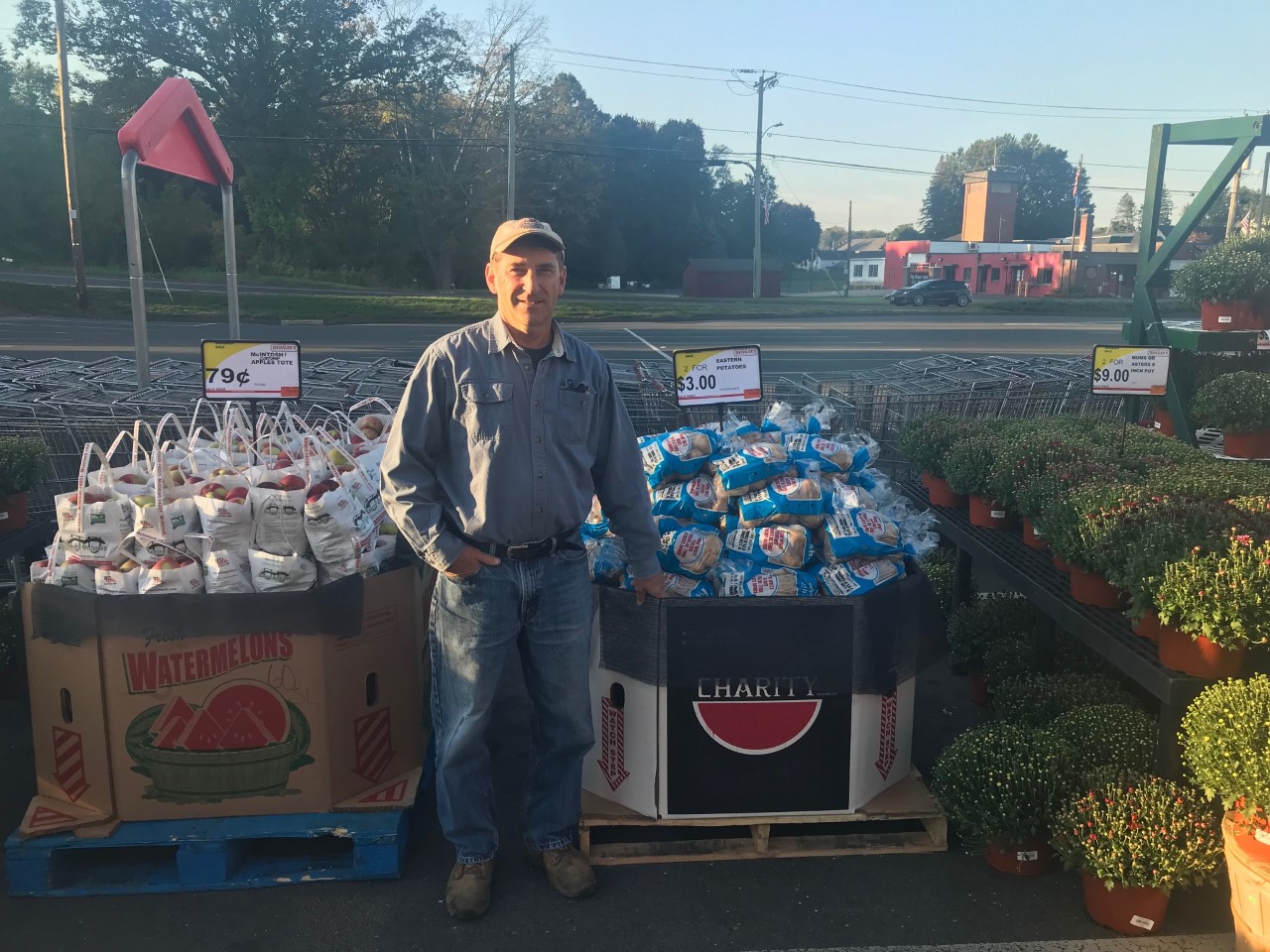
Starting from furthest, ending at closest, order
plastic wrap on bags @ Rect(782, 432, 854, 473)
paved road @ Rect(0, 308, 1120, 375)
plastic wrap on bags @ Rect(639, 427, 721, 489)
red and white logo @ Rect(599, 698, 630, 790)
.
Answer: paved road @ Rect(0, 308, 1120, 375) → plastic wrap on bags @ Rect(782, 432, 854, 473) → plastic wrap on bags @ Rect(639, 427, 721, 489) → red and white logo @ Rect(599, 698, 630, 790)

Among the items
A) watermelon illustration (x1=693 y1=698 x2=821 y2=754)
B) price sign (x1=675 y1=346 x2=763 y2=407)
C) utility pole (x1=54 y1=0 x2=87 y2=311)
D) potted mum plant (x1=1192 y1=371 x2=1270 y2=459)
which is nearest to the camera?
watermelon illustration (x1=693 y1=698 x2=821 y2=754)

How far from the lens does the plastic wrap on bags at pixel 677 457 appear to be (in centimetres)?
380

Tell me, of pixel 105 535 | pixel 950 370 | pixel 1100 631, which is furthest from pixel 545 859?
pixel 950 370

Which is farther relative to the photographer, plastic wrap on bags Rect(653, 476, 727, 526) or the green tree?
the green tree

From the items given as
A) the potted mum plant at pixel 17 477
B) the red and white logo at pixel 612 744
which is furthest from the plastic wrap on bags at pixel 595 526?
the potted mum plant at pixel 17 477

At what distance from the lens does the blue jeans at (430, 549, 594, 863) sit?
9.53 feet

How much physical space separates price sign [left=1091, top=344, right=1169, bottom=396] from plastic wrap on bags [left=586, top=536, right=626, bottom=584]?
8.77 feet

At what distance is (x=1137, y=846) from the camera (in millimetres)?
2760

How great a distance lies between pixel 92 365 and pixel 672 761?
28.1 feet

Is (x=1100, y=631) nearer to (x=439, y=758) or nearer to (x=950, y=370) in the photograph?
(x=439, y=758)

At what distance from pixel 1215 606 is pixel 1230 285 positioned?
453cm

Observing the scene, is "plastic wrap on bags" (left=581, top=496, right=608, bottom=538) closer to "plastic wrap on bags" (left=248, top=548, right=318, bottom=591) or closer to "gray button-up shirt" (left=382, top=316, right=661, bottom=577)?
"gray button-up shirt" (left=382, top=316, right=661, bottom=577)

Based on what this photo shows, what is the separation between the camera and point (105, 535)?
3188 millimetres

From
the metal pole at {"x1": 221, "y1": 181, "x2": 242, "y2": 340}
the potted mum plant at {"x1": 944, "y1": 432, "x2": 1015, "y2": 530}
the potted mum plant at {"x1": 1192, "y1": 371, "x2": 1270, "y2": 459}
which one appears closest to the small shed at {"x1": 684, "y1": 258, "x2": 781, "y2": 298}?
the metal pole at {"x1": 221, "y1": 181, "x2": 242, "y2": 340}
